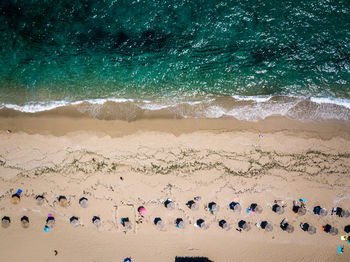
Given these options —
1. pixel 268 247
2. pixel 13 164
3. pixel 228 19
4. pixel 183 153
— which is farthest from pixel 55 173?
pixel 228 19

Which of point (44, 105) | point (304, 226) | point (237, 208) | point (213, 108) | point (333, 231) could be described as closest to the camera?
point (333, 231)

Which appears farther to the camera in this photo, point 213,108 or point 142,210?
point 213,108

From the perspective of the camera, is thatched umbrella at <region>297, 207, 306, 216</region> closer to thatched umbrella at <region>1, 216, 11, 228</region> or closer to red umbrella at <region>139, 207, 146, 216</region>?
red umbrella at <region>139, 207, 146, 216</region>

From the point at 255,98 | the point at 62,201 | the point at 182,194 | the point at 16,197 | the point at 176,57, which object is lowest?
the point at 62,201

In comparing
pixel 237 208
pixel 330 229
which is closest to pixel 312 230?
pixel 330 229

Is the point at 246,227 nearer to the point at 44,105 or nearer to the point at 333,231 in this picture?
the point at 333,231

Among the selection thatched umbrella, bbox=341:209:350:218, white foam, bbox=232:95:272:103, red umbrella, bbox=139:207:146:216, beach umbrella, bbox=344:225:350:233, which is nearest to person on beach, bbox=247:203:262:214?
thatched umbrella, bbox=341:209:350:218
